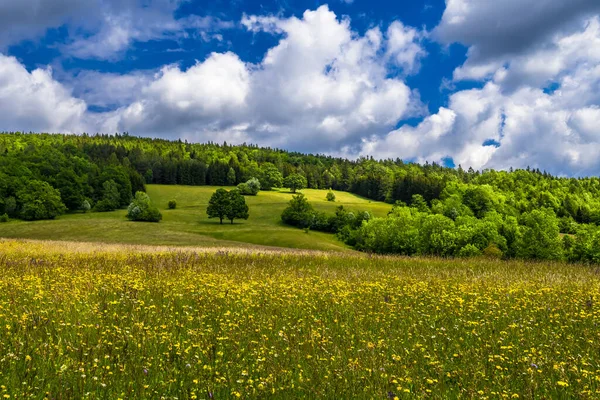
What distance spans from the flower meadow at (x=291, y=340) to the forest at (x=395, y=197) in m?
40.6

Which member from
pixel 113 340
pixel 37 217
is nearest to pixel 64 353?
pixel 113 340

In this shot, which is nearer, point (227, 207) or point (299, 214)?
point (227, 207)

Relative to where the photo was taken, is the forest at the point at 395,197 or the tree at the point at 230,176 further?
the tree at the point at 230,176

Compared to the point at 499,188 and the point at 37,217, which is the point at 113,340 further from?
the point at 499,188

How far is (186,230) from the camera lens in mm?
77625

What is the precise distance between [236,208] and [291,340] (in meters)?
89.4

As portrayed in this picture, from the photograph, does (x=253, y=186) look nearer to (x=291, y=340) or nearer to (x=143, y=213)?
(x=143, y=213)

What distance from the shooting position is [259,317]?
26.8 ft

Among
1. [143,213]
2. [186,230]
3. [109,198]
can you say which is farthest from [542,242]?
[109,198]

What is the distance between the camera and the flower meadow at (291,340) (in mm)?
5051

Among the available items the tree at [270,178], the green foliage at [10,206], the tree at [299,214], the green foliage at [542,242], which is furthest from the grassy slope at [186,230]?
the tree at [270,178]

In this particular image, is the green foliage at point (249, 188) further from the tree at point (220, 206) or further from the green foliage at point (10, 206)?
the green foliage at point (10, 206)

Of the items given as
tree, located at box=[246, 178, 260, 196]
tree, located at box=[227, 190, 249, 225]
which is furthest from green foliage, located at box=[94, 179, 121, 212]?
tree, located at box=[246, 178, 260, 196]

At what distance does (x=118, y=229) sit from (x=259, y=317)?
6857 centimetres
